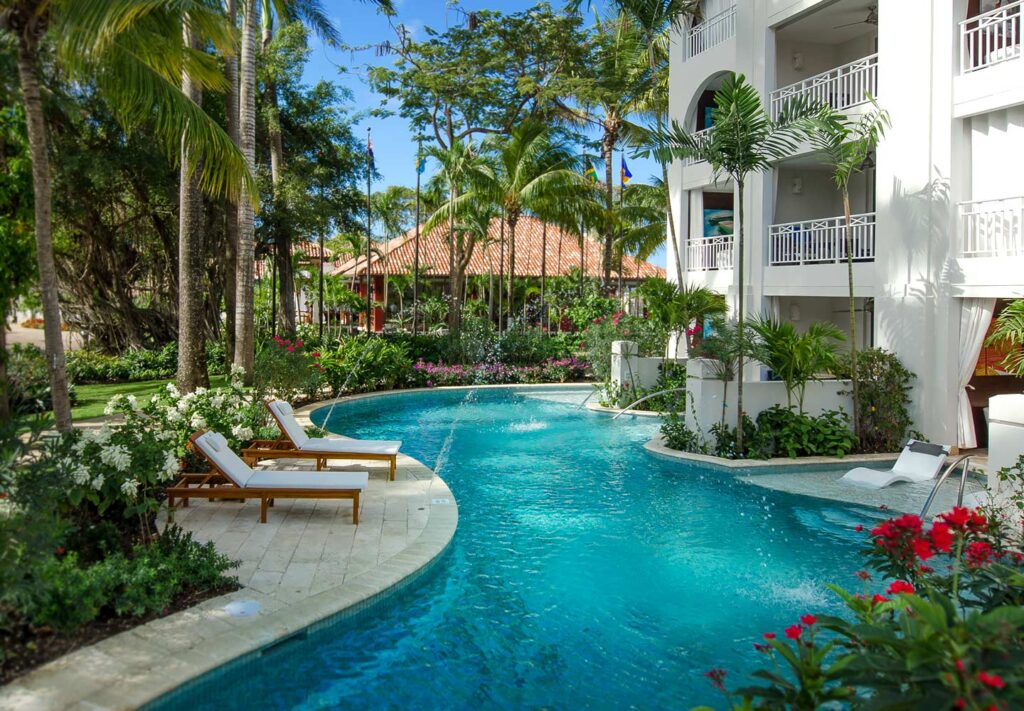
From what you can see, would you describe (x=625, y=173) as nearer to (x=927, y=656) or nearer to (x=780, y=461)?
(x=780, y=461)

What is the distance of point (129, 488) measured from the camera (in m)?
6.10

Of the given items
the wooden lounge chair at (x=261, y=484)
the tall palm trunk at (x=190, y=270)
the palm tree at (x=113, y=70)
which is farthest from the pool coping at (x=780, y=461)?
the tall palm trunk at (x=190, y=270)

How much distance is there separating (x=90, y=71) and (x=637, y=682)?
7869 mm

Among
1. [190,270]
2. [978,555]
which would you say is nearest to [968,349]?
[978,555]

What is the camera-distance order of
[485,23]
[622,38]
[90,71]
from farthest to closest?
[485,23]
[622,38]
[90,71]

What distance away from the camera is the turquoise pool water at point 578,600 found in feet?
16.7

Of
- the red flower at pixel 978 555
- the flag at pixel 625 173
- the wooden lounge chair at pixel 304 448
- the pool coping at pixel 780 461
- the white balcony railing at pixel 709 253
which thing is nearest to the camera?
the red flower at pixel 978 555

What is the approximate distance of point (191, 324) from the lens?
45.3 ft

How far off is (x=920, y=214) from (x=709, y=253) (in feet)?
23.1

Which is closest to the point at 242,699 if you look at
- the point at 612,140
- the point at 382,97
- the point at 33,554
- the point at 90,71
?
the point at 33,554

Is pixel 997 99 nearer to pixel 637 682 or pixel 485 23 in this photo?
pixel 637 682

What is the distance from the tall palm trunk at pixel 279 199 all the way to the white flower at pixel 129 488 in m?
16.8

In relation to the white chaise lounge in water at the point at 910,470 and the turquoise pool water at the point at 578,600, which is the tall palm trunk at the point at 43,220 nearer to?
the turquoise pool water at the point at 578,600

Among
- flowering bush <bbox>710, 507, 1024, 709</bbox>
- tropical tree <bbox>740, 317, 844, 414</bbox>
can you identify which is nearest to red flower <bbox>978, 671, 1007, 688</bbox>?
flowering bush <bbox>710, 507, 1024, 709</bbox>
